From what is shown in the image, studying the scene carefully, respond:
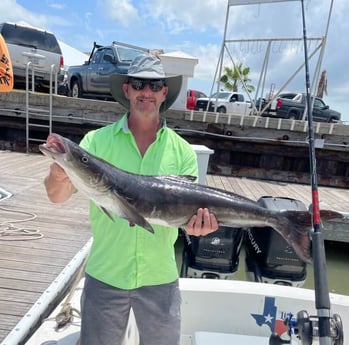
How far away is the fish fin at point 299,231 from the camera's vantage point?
1.88 meters

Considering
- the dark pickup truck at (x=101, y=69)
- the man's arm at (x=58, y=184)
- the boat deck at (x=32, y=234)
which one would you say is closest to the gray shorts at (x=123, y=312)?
the man's arm at (x=58, y=184)

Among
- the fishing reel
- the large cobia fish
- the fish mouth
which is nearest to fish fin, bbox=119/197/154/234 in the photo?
the large cobia fish

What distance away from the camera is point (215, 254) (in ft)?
13.5

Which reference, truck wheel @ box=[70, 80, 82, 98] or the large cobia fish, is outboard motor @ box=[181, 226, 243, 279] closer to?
the large cobia fish

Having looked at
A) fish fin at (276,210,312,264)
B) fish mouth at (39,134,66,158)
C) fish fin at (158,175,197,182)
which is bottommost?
fish fin at (276,210,312,264)

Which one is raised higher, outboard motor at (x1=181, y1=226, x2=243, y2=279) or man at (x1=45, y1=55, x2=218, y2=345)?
man at (x1=45, y1=55, x2=218, y2=345)

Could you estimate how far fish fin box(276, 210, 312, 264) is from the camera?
1.88 meters

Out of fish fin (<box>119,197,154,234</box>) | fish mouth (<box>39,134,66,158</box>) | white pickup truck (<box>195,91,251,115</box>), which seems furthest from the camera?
white pickup truck (<box>195,91,251,115</box>)

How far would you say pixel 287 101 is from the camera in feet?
51.6

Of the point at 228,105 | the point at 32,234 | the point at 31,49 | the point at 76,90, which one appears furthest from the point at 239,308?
the point at 228,105

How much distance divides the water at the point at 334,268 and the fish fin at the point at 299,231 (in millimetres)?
3869

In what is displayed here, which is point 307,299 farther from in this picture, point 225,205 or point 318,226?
point 225,205

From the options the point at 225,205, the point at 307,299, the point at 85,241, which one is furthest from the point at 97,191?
the point at 85,241

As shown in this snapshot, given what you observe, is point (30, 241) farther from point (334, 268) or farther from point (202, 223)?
point (334, 268)
